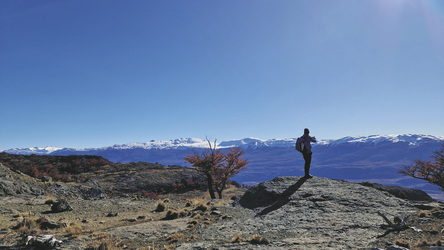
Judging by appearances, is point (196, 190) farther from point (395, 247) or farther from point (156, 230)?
point (395, 247)

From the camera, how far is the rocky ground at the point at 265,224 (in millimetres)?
6492

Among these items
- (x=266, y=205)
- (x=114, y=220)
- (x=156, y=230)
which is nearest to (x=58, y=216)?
(x=114, y=220)

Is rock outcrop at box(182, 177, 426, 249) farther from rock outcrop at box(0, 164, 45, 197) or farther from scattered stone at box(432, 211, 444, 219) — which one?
rock outcrop at box(0, 164, 45, 197)

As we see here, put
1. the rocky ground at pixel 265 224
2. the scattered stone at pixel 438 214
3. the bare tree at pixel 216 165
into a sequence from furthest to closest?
the bare tree at pixel 216 165 → the scattered stone at pixel 438 214 → the rocky ground at pixel 265 224

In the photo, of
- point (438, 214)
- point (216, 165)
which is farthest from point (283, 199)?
point (216, 165)

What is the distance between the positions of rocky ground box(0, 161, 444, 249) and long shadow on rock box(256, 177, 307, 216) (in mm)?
56

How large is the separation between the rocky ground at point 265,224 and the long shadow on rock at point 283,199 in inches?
2.2

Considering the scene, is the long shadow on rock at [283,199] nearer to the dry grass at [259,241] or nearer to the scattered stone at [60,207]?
the dry grass at [259,241]

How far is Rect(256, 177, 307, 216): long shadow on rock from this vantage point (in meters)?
10.9

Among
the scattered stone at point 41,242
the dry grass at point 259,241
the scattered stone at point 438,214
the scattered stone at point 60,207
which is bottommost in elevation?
the scattered stone at point 60,207

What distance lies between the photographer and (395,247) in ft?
16.7

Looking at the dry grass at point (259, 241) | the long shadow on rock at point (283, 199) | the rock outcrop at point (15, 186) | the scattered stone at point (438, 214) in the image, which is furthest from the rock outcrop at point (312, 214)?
the rock outcrop at point (15, 186)

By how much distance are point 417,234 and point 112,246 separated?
29.1ft

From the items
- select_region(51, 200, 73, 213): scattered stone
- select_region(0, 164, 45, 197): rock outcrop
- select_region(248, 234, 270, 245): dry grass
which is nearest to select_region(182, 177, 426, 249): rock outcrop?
select_region(248, 234, 270, 245): dry grass
